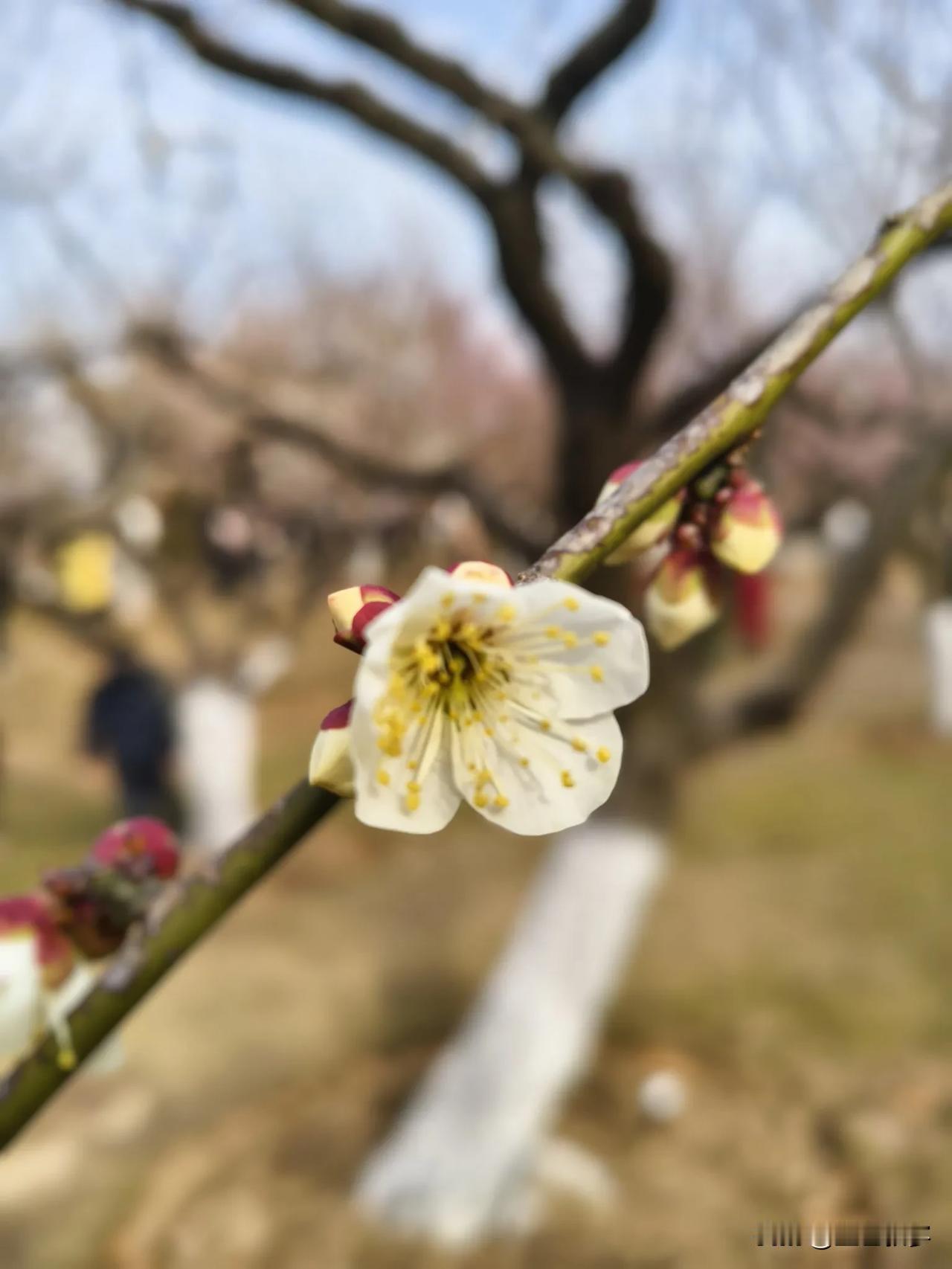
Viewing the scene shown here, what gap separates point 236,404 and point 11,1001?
8.37ft

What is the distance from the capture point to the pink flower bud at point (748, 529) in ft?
1.55

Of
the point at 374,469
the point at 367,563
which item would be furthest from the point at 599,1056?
the point at 367,563

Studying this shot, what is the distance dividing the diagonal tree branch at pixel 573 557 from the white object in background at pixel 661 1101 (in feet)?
8.30

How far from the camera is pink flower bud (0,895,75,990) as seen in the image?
539mm

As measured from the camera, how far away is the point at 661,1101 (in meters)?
2.65

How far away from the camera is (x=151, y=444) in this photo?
5.04 metres

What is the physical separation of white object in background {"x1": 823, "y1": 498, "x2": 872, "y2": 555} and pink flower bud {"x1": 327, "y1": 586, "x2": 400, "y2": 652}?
190 cm

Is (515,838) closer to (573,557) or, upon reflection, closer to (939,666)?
(939,666)

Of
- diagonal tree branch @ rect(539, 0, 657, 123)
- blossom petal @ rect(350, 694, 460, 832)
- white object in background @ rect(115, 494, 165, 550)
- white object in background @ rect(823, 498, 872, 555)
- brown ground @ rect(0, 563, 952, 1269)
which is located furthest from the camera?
white object in background @ rect(115, 494, 165, 550)

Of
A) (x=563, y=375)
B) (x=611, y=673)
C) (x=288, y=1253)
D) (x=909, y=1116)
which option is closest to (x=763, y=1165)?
(x=909, y=1116)

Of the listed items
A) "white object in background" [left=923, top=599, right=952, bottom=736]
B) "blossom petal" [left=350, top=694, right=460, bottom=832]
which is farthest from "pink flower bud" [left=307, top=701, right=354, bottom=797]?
"white object in background" [left=923, top=599, right=952, bottom=736]

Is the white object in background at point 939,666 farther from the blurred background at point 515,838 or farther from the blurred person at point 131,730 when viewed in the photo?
the blurred person at point 131,730

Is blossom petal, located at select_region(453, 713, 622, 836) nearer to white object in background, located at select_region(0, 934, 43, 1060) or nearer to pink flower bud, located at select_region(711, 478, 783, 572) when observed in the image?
pink flower bud, located at select_region(711, 478, 783, 572)

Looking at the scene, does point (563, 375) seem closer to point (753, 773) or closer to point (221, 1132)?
point (221, 1132)
